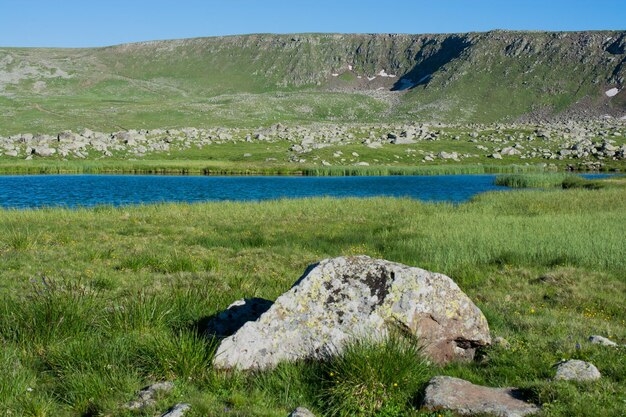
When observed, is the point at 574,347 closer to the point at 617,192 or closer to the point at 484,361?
the point at 484,361

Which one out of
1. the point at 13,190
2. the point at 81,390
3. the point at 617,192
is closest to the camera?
the point at 81,390

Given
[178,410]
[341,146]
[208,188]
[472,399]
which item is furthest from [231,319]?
[341,146]

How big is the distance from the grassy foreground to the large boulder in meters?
0.39

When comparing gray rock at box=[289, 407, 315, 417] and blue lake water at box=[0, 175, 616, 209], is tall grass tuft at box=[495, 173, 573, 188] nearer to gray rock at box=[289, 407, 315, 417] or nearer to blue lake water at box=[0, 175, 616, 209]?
blue lake water at box=[0, 175, 616, 209]

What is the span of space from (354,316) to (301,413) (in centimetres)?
266

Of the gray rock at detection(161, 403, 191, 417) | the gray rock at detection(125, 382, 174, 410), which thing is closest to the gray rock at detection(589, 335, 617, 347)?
the gray rock at detection(161, 403, 191, 417)

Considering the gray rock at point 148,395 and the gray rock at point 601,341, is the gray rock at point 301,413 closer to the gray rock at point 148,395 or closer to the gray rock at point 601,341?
the gray rock at point 148,395

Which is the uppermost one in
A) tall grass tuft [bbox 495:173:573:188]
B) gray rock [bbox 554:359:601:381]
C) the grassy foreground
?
gray rock [bbox 554:359:601:381]

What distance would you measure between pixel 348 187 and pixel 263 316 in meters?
55.9

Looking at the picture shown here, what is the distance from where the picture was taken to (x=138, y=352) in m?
10.0

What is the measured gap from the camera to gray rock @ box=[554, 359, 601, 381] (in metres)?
9.17

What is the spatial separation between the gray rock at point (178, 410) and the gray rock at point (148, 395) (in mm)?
466

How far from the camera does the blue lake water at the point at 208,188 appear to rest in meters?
51.2

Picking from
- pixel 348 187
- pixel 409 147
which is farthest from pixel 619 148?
pixel 348 187
